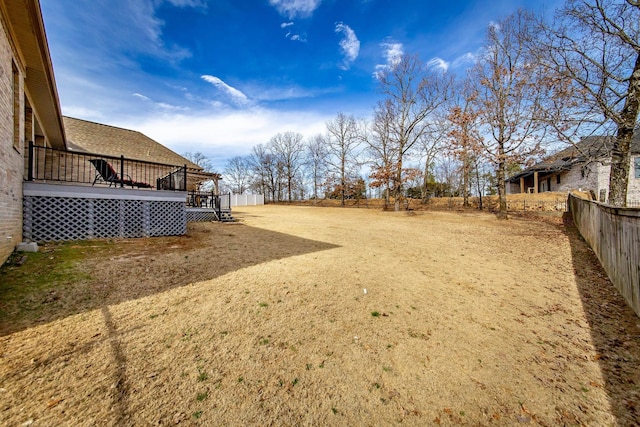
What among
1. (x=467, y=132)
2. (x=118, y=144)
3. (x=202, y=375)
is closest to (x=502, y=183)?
(x=467, y=132)

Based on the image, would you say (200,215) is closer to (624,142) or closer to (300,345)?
(300,345)

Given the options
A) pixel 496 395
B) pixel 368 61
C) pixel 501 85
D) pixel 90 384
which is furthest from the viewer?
pixel 368 61

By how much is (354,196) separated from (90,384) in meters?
34.4

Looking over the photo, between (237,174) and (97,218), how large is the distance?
47235 mm

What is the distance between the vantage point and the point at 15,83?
16.8ft

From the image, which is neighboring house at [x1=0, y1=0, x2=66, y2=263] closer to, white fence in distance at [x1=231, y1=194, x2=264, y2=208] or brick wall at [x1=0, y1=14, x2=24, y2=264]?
brick wall at [x1=0, y1=14, x2=24, y2=264]

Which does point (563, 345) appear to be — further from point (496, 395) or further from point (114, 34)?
point (114, 34)

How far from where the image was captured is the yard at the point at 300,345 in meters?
2.08

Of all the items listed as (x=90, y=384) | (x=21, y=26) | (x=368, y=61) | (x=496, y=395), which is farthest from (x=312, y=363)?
(x=368, y=61)

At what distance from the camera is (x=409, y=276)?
5.23 m

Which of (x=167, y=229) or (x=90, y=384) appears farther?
(x=167, y=229)

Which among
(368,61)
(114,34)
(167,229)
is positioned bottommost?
(167,229)

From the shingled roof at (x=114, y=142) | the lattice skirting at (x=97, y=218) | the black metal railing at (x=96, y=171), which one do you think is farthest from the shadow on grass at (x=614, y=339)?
the shingled roof at (x=114, y=142)

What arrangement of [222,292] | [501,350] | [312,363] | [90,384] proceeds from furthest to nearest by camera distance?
[222,292] → [501,350] → [312,363] → [90,384]
